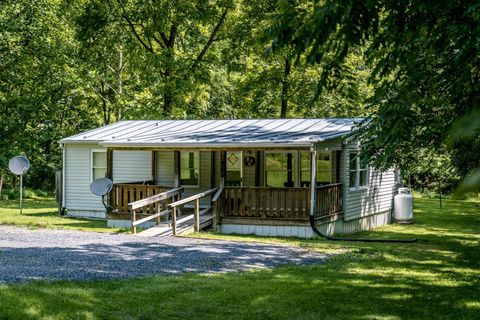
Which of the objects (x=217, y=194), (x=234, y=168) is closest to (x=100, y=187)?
(x=217, y=194)

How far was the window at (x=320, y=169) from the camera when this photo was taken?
61.4 ft

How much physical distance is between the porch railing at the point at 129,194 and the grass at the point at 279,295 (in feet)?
24.7

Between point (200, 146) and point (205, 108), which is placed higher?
point (205, 108)

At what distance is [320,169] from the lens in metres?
18.9

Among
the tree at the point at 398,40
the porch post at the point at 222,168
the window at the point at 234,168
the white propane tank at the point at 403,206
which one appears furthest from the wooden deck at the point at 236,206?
the tree at the point at 398,40

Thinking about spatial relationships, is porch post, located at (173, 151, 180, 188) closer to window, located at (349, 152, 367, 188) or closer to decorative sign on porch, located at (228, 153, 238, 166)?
decorative sign on porch, located at (228, 153, 238, 166)

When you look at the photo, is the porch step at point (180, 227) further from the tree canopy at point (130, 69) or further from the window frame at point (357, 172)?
the tree canopy at point (130, 69)

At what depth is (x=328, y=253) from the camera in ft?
41.8

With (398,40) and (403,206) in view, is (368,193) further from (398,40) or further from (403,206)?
(398,40)

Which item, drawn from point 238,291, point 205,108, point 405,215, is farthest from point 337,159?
point 205,108

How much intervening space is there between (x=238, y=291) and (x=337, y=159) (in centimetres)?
1042

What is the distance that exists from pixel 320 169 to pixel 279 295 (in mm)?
10803

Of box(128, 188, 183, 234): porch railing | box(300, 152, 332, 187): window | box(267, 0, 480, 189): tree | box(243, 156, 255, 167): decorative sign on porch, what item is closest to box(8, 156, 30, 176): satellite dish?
box(128, 188, 183, 234): porch railing

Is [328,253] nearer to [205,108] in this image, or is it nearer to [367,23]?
[367,23]
